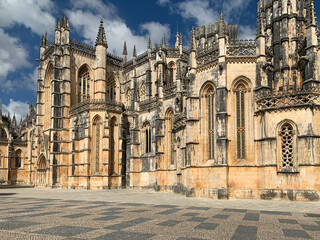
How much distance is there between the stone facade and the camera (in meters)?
21.6

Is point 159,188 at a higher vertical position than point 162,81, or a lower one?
lower

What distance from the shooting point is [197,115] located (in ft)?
82.7

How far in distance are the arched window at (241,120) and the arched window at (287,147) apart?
2634mm

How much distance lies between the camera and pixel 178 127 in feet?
99.6

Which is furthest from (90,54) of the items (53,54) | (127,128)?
(127,128)

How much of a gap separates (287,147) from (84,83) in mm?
36051

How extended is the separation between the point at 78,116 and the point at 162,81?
12743 millimetres

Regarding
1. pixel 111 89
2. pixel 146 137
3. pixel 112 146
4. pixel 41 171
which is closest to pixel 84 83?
pixel 111 89

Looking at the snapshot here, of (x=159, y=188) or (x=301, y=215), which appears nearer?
(x=301, y=215)

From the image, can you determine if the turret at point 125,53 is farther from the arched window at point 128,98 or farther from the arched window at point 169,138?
the arched window at point 169,138

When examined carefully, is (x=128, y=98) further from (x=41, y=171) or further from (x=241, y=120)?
(x=241, y=120)

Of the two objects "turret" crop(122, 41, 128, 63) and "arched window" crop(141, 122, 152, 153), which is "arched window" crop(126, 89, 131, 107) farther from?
"arched window" crop(141, 122, 152, 153)

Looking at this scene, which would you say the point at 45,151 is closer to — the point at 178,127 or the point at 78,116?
the point at 78,116

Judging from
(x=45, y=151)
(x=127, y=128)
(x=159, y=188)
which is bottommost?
(x=159, y=188)
